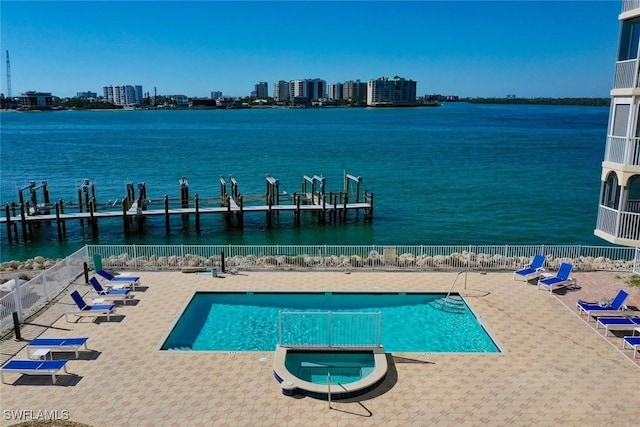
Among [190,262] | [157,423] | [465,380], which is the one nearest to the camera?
[157,423]

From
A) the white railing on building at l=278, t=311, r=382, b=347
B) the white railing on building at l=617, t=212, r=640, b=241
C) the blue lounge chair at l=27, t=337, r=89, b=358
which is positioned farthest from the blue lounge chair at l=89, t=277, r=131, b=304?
the white railing on building at l=617, t=212, r=640, b=241

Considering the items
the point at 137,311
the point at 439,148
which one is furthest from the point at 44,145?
the point at 137,311

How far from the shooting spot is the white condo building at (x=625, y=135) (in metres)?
14.6

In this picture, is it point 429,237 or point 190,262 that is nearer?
point 190,262

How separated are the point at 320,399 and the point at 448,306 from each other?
7.00m

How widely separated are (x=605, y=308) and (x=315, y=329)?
8.76 m

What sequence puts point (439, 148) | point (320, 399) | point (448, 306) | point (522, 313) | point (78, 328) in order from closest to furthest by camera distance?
point (320, 399) < point (78, 328) < point (522, 313) < point (448, 306) < point (439, 148)

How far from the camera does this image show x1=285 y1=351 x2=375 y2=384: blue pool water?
40.9ft

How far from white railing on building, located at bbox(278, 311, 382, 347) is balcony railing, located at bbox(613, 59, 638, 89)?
32.7 feet

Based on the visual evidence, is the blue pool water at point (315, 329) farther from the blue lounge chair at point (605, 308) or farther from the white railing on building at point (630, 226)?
the white railing on building at point (630, 226)

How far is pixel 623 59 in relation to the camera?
15.1m

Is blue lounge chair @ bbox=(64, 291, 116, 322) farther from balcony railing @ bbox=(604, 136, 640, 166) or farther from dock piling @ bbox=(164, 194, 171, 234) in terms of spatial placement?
dock piling @ bbox=(164, 194, 171, 234)

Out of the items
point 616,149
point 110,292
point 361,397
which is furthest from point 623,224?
point 110,292

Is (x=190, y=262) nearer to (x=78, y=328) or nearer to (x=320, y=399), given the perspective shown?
(x=78, y=328)
